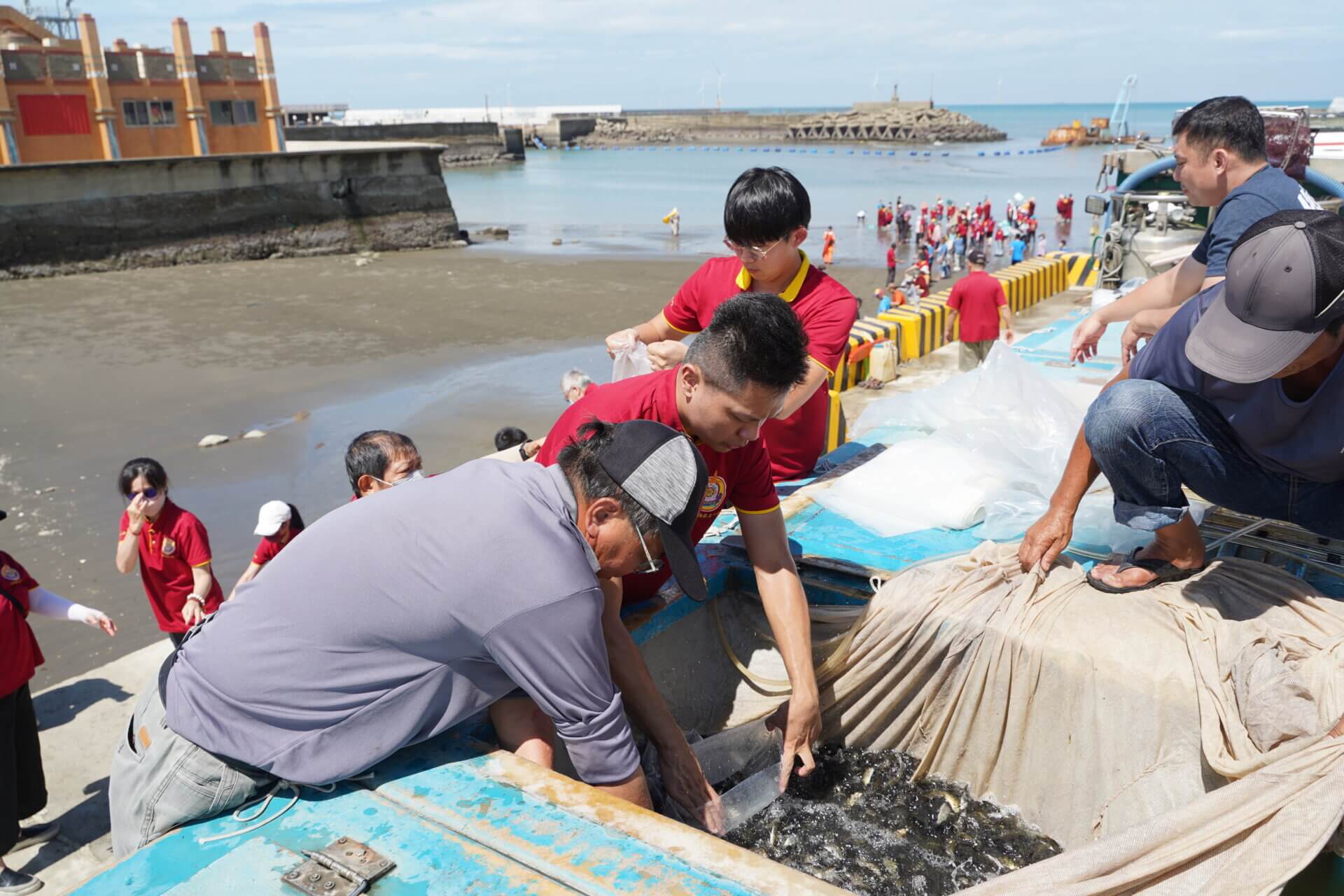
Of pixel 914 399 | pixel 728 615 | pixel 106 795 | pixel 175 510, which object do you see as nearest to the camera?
pixel 728 615

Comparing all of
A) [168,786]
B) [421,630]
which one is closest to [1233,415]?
[421,630]

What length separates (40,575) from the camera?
21.9 ft

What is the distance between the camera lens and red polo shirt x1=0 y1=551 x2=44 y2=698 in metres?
3.30

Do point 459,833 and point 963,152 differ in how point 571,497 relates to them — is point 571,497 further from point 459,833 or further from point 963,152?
point 963,152

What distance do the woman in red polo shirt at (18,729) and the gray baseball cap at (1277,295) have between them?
3.92m

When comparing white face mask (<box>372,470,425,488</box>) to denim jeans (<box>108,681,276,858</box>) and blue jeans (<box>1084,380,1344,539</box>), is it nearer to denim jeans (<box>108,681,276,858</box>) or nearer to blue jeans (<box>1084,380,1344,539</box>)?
denim jeans (<box>108,681,276,858</box>)

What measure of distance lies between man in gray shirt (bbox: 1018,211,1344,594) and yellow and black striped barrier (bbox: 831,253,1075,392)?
3997 millimetres

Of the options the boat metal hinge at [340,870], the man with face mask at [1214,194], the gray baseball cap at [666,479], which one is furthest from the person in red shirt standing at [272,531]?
the man with face mask at [1214,194]

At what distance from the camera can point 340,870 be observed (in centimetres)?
175

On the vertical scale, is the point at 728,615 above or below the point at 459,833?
below

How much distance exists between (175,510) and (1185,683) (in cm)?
426

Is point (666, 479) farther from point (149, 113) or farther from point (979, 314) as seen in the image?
point (149, 113)

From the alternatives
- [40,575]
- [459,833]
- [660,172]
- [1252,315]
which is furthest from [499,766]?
[660,172]

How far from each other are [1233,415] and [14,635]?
163 inches
